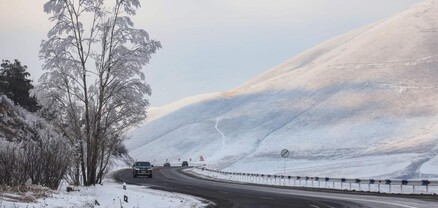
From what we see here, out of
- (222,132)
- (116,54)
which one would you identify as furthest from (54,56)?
(222,132)

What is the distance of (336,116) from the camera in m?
120

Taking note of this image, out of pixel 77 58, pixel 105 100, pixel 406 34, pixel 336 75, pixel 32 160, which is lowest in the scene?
pixel 32 160

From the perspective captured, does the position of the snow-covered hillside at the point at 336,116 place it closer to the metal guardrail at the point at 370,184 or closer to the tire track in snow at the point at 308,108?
the tire track in snow at the point at 308,108

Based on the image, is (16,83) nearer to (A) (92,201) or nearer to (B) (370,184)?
(B) (370,184)

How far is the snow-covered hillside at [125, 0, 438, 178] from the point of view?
83938 mm

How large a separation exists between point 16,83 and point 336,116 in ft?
260

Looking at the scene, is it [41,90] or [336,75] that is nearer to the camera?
[41,90]

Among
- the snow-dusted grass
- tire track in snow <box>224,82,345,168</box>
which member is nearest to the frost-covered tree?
the snow-dusted grass

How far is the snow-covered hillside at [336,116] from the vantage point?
275 feet

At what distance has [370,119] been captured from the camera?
112m

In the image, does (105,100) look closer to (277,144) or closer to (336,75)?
(277,144)

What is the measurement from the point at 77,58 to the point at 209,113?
483 ft

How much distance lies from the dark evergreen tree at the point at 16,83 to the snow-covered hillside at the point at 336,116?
110ft

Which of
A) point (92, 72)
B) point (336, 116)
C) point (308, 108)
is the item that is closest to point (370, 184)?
point (92, 72)
